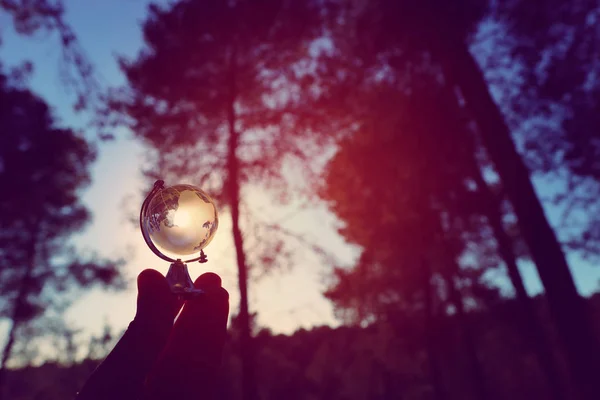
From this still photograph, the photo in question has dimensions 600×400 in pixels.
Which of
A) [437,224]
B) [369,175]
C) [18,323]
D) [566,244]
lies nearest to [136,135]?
[369,175]

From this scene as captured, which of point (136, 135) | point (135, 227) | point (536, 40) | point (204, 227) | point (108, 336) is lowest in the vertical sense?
point (204, 227)

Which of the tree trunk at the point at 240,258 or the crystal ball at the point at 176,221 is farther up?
the tree trunk at the point at 240,258

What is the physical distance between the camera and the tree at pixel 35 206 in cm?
1107

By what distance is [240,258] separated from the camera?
9438mm

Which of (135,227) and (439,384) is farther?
(439,384)

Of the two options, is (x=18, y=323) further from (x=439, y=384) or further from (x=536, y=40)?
(x=536, y=40)

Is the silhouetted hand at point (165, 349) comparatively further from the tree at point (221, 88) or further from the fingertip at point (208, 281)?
the tree at point (221, 88)

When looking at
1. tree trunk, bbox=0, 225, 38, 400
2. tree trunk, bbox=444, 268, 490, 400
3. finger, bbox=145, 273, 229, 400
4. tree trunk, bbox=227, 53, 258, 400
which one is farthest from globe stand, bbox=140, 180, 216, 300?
tree trunk, bbox=0, 225, 38, 400

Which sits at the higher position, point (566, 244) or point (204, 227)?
point (566, 244)

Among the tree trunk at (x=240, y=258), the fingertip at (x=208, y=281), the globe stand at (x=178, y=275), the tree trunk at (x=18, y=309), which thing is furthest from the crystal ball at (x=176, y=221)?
the tree trunk at (x=18, y=309)

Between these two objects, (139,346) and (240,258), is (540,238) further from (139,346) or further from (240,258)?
(240,258)

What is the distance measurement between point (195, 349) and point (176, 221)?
596 mm

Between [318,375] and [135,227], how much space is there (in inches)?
288

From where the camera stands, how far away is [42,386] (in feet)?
43.1
